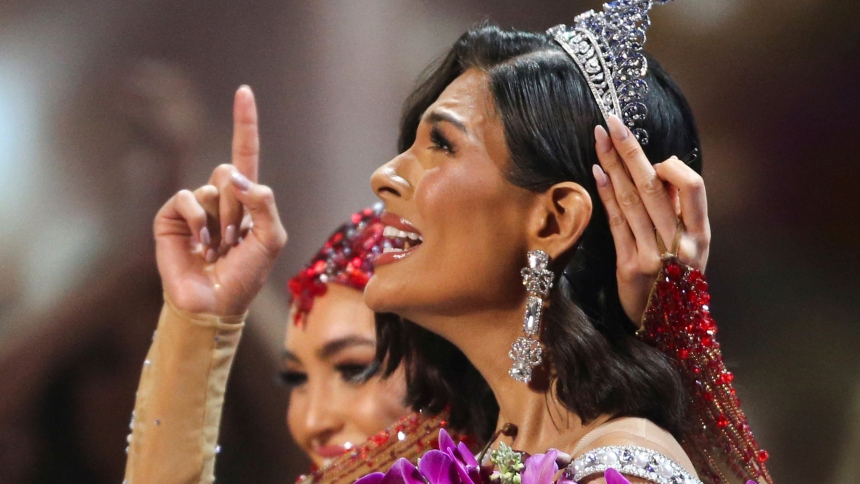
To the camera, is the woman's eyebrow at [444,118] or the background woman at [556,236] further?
the woman's eyebrow at [444,118]

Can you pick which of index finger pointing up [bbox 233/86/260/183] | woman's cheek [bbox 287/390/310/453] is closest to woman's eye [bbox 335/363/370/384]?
woman's cheek [bbox 287/390/310/453]

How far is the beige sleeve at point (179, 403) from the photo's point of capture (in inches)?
55.7

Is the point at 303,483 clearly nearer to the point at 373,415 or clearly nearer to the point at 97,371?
the point at 373,415

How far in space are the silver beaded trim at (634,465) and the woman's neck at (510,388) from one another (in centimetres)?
14

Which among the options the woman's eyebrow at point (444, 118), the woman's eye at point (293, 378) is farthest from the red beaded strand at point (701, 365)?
the woman's eye at point (293, 378)

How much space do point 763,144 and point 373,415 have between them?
89cm

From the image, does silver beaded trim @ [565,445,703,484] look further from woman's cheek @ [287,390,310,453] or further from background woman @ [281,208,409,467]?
woman's cheek @ [287,390,310,453]

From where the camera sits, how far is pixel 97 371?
191cm

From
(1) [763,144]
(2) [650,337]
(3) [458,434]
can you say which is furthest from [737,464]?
(1) [763,144]

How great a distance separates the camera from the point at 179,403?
4.67 feet

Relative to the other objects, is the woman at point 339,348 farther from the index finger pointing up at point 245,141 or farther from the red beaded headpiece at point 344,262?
the index finger pointing up at point 245,141

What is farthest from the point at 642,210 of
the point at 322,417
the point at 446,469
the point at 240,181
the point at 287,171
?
the point at 287,171

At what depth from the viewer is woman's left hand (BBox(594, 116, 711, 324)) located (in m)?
1.10

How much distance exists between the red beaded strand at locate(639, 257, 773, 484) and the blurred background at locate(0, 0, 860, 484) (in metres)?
0.52
